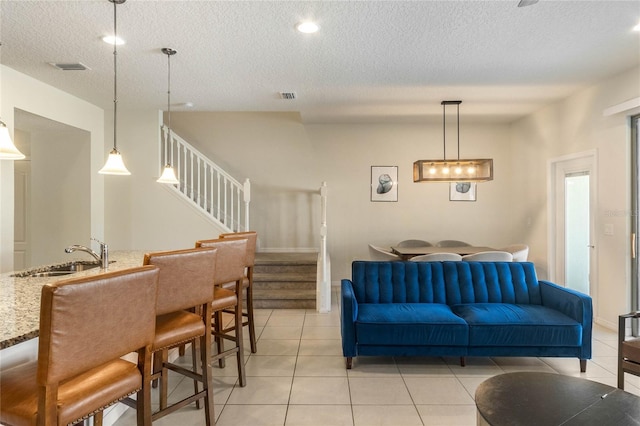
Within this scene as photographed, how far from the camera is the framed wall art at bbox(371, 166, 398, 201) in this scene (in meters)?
6.89

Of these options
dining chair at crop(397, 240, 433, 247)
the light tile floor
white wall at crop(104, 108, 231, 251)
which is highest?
white wall at crop(104, 108, 231, 251)

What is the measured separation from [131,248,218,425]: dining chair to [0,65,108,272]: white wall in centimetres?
313

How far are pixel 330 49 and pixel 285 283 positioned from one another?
11.4 ft

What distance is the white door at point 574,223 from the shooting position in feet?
15.4

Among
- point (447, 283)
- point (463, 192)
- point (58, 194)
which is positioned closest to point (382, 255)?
point (447, 283)

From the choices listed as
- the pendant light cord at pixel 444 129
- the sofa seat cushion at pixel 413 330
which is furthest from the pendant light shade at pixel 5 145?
the pendant light cord at pixel 444 129

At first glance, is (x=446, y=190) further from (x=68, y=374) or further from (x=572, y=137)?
(x=68, y=374)

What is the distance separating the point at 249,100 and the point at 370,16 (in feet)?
8.92

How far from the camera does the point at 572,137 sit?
196 inches

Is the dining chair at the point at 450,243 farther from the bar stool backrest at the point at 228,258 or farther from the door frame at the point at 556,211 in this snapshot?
the bar stool backrest at the point at 228,258

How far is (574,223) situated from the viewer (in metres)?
5.14

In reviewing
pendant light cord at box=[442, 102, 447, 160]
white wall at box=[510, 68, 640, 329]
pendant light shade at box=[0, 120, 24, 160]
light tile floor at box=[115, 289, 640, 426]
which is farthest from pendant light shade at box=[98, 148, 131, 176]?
white wall at box=[510, 68, 640, 329]

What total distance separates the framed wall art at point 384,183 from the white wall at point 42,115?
4.71 metres

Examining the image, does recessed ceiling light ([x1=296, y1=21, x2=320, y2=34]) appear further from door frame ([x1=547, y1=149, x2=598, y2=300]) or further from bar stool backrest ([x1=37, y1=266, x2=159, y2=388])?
door frame ([x1=547, y1=149, x2=598, y2=300])
